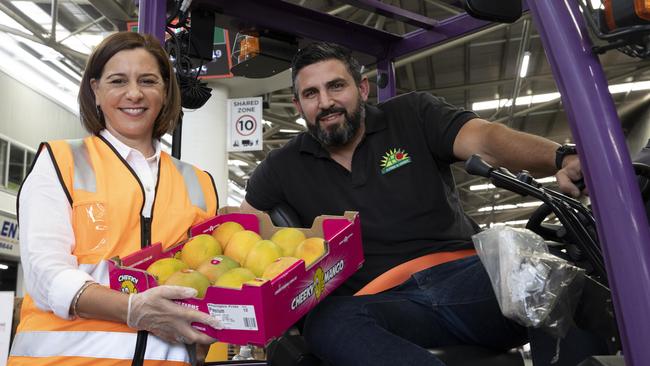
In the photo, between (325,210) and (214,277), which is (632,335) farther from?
(325,210)

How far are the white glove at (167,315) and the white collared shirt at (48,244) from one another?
0.18 meters

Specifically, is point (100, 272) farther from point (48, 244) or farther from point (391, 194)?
point (391, 194)

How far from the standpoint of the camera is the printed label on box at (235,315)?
1441 millimetres

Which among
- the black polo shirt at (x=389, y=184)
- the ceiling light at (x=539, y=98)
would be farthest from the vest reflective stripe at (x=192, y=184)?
the ceiling light at (x=539, y=98)

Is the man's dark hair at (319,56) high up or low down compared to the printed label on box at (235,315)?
up

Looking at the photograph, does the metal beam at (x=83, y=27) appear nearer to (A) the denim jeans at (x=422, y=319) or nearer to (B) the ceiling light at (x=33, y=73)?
(B) the ceiling light at (x=33, y=73)

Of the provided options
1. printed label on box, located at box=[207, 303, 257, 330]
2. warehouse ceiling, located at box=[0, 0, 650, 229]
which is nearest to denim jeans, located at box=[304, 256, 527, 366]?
printed label on box, located at box=[207, 303, 257, 330]

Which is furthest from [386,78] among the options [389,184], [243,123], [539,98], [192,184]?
[539,98]

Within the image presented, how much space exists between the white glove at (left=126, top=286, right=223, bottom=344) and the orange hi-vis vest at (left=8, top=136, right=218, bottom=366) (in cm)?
10

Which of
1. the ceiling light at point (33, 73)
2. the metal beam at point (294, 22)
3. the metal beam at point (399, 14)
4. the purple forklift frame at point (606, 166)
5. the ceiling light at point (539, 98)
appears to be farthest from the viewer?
the ceiling light at point (539, 98)

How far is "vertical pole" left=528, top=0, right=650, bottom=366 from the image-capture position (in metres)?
1.14

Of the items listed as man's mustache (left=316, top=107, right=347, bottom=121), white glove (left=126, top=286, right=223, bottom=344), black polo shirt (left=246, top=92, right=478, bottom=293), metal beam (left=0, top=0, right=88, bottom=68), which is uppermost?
metal beam (left=0, top=0, right=88, bottom=68)

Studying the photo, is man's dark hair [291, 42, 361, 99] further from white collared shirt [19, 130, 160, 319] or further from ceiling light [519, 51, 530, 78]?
ceiling light [519, 51, 530, 78]

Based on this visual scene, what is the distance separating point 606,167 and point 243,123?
250 inches
